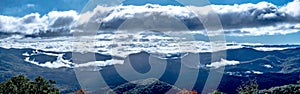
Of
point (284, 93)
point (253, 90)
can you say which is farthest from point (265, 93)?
point (253, 90)

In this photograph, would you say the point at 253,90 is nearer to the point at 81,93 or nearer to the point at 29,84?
the point at 81,93

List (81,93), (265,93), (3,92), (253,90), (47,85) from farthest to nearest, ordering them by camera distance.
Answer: (265,93) → (81,93) → (253,90) → (47,85) → (3,92)

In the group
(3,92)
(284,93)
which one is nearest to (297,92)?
(284,93)

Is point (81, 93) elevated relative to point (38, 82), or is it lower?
lower

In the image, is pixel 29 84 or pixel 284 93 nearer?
pixel 29 84

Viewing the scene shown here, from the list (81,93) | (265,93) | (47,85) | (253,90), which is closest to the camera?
(47,85)

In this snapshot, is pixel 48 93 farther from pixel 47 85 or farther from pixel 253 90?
pixel 253 90
